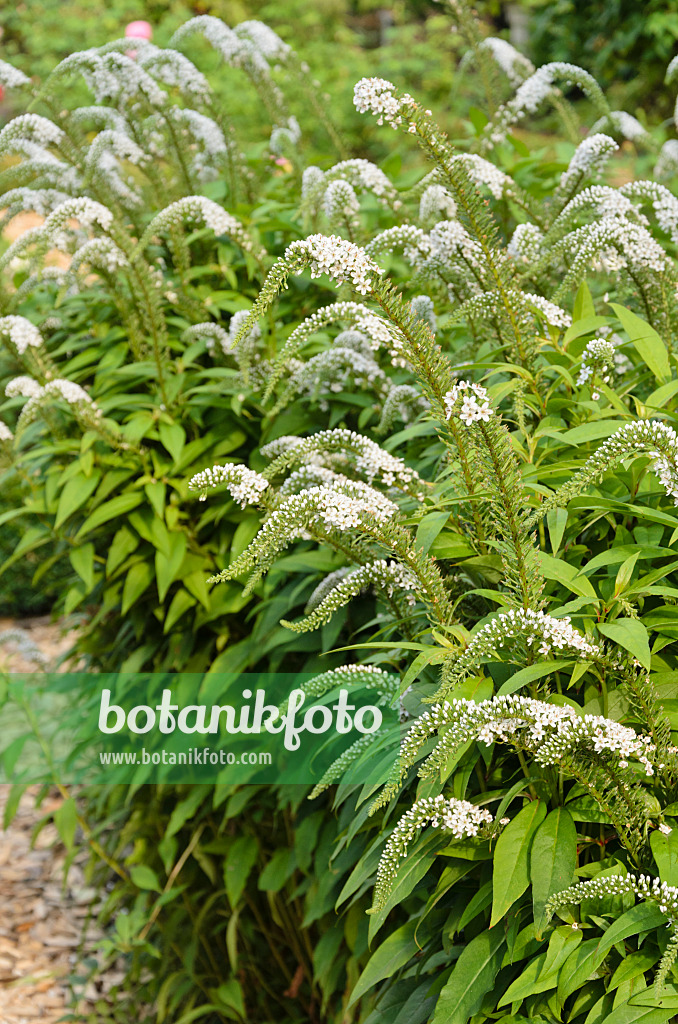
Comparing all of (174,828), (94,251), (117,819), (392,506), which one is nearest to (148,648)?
(174,828)

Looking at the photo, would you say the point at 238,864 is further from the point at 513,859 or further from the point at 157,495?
the point at 513,859

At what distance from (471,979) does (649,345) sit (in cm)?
123

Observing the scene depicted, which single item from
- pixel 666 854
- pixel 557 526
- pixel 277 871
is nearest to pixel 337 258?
pixel 557 526

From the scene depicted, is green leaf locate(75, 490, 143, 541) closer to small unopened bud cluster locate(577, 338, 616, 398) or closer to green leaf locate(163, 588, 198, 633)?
green leaf locate(163, 588, 198, 633)

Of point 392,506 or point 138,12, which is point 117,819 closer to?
point 392,506

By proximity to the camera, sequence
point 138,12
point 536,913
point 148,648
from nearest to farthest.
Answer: point 536,913, point 148,648, point 138,12

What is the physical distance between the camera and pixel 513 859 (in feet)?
4.62

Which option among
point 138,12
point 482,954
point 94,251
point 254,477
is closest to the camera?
point 482,954

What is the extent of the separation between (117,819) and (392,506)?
82.5 inches

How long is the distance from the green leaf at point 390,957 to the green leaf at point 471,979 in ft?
0.54

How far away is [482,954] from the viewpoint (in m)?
1.46

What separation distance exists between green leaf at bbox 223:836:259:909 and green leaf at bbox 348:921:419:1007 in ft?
3.44

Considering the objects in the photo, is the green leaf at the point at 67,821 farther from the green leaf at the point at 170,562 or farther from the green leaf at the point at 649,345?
the green leaf at the point at 649,345

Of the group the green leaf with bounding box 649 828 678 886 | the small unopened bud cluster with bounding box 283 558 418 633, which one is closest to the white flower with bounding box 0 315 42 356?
the small unopened bud cluster with bounding box 283 558 418 633
